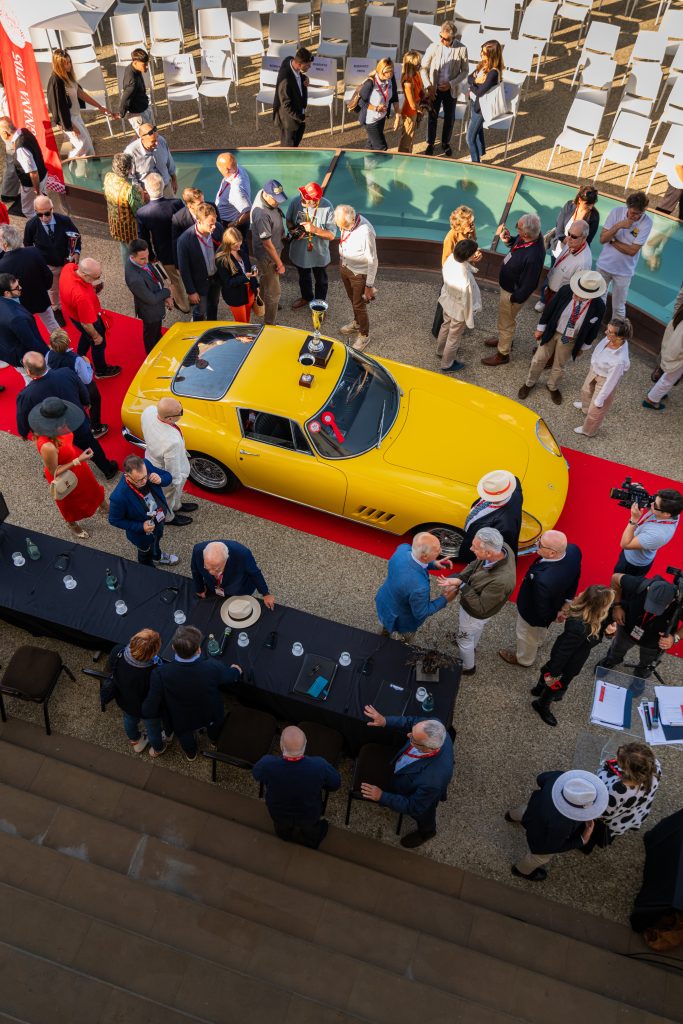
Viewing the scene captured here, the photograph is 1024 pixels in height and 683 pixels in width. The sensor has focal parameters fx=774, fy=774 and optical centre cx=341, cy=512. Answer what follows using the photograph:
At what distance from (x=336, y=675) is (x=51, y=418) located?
10.7 feet

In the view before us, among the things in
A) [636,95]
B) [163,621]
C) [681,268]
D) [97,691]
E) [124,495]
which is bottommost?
[97,691]

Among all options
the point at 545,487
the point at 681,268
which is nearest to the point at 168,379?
the point at 545,487

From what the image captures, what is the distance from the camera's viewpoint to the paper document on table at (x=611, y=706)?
5703mm

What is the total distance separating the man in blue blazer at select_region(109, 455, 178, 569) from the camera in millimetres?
6273

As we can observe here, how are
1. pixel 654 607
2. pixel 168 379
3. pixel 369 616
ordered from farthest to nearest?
pixel 168 379 < pixel 369 616 < pixel 654 607

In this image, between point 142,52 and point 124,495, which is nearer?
point 124,495

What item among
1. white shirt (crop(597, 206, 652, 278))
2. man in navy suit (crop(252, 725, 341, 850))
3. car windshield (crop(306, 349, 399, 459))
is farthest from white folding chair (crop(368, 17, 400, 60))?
man in navy suit (crop(252, 725, 341, 850))

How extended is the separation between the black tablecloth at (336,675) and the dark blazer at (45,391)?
2446mm

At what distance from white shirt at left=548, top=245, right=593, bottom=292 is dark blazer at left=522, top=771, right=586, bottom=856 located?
5642 mm

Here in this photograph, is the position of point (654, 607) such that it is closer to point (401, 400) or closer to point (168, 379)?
point (401, 400)

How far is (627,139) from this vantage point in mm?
12039

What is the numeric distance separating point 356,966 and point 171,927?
1.18 metres

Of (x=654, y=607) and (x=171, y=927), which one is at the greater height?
(x=654, y=607)

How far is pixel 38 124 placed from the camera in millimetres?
10398
